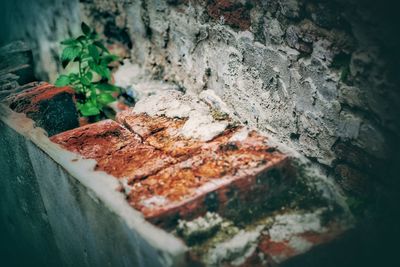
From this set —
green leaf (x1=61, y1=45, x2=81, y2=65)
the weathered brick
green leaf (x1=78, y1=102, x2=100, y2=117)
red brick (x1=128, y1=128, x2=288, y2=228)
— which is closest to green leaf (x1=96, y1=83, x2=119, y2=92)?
green leaf (x1=78, y1=102, x2=100, y2=117)

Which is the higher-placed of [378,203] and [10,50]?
[10,50]

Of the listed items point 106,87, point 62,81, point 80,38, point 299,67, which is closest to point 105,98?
point 106,87

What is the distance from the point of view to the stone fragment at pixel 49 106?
2023mm

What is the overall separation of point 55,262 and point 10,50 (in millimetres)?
1449

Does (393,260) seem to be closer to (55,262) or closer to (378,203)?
(378,203)

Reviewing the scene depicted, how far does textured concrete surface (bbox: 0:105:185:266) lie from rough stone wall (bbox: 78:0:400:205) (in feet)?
2.23

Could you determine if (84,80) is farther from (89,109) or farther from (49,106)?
(49,106)

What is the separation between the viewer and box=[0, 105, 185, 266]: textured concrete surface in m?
1.25

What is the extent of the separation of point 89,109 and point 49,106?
240 millimetres

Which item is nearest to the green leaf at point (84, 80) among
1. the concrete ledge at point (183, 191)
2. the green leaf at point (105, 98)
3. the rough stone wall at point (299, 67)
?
the green leaf at point (105, 98)

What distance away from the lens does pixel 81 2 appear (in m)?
2.62

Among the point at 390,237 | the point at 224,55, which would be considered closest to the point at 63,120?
the point at 224,55

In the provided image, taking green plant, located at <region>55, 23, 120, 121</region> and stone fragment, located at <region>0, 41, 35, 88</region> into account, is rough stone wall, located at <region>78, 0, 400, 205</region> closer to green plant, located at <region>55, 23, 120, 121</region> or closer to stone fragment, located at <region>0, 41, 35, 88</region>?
green plant, located at <region>55, 23, 120, 121</region>

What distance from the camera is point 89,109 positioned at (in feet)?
7.30
